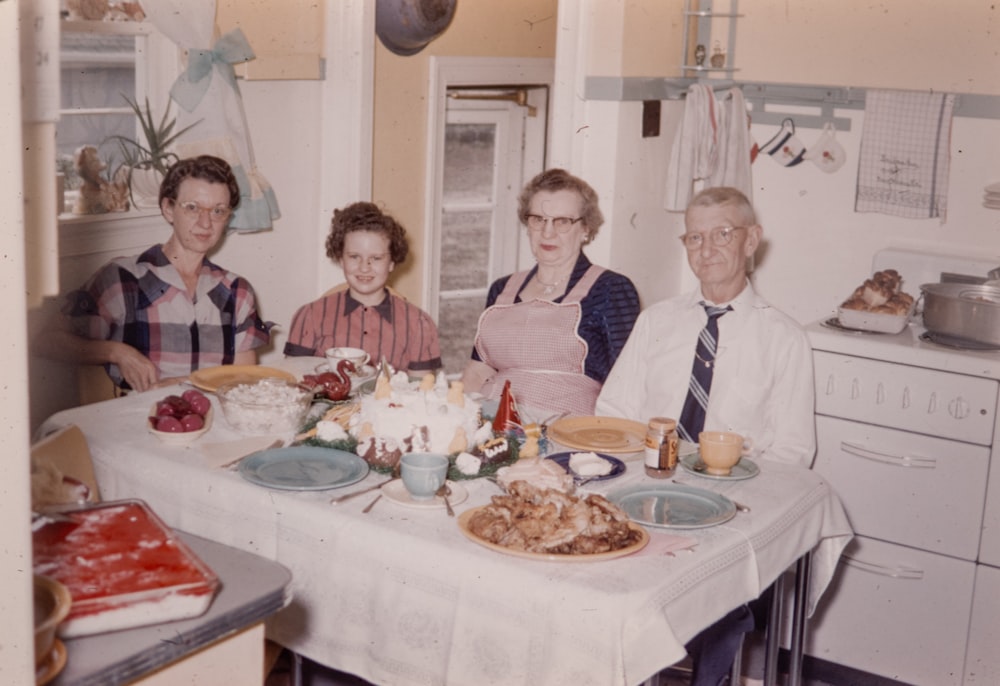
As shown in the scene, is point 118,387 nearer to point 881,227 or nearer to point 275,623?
point 275,623

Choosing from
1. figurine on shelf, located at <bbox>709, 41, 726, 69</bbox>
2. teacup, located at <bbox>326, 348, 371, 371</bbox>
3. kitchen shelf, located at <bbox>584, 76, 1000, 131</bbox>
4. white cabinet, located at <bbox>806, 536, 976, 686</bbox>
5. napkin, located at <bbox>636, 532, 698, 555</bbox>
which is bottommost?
white cabinet, located at <bbox>806, 536, 976, 686</bbox>

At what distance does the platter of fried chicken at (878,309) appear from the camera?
11.7 ft

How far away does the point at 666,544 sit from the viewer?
2.11 m

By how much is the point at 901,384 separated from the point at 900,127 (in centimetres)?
105

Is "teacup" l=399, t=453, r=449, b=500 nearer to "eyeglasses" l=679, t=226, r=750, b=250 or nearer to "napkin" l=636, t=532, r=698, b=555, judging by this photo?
"napkin" l=636, t=532, r=698, b=555

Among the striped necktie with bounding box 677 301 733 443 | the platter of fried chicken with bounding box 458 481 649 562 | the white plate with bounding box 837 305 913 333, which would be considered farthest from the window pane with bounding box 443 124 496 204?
the platter of fried chicken with bounding box 458 481 649 562

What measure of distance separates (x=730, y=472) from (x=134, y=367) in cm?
176

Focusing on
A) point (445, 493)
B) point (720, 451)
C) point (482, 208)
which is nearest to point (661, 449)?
point (720, 451)

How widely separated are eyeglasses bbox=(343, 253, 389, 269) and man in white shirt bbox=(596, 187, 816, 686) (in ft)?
2.60

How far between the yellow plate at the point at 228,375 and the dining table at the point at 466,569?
0.36 m

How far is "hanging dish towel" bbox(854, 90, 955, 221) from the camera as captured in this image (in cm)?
392

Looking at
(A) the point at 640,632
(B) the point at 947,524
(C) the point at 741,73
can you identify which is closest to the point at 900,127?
(C) the point at 741,73

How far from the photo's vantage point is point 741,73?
14.0 ft

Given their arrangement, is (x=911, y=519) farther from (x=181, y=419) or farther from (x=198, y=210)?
(x=198, y=210)
